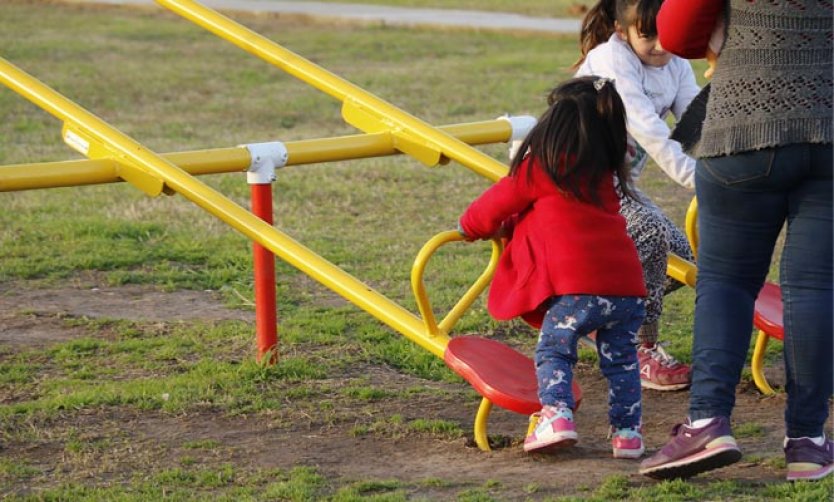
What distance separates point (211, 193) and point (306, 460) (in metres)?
0.87

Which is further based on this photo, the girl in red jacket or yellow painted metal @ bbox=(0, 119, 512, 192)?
yellow painted metal @ bbox=(0, 119, 512, 192)

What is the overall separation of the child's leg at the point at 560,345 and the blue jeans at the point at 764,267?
332 millimetres

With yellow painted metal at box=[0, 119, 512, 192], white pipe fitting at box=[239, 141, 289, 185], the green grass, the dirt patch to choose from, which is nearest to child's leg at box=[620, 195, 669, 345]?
yellow painted metal at box=[0, 119, 512, 192]

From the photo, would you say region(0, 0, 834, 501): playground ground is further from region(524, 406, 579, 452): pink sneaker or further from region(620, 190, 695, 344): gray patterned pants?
region(620, 190, 695, 344): gray patterned pants

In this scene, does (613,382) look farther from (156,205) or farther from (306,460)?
(156,205)

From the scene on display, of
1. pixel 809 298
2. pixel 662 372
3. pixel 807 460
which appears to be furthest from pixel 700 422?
pixel 662 372

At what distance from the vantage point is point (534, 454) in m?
4.08

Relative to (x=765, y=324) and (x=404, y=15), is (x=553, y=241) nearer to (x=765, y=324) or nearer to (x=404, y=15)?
(x=765, y=324)

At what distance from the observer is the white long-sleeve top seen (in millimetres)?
4566

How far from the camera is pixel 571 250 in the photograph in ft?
12.9

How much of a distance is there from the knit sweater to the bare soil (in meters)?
0.91

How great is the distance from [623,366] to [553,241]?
15.9 inches

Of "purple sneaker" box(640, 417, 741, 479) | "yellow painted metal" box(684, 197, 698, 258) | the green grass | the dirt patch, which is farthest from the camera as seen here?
the green grass

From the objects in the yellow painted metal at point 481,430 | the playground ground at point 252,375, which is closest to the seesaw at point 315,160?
the yellow painted metal at point 481,430
